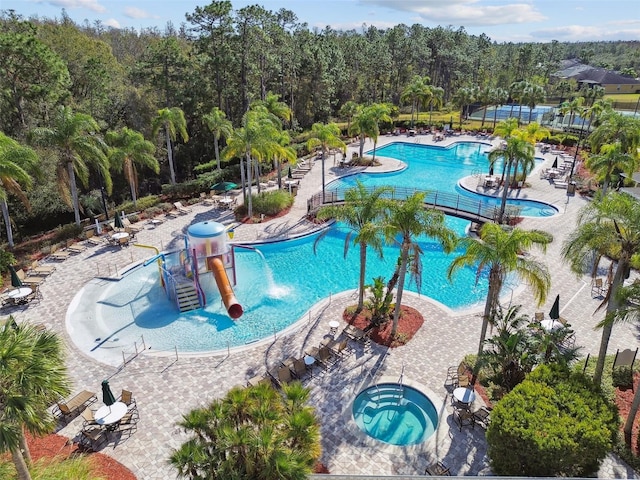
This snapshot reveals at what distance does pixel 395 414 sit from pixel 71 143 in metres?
24.7

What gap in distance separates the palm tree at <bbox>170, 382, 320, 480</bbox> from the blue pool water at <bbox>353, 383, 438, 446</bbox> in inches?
230

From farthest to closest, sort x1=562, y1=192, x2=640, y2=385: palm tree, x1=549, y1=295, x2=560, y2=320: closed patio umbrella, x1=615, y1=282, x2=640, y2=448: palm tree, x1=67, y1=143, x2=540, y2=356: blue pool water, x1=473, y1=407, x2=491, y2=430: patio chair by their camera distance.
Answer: x1=67, y1=143, x2=540, y2=356: blue pool water < x1=549, y1=295, x2=560, y2=320: closed patio umbrella < x1=473, y1=407, x2=491, y2=430: patio chair < x1=562, y1=192, x2=640, y2=385: palm tree < x1=615, y1=282, x2=640, y2=448: palm tree

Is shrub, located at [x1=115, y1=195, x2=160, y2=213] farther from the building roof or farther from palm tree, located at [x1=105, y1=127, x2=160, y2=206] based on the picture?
the building roof

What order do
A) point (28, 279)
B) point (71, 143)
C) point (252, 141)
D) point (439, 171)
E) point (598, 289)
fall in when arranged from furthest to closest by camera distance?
point (439, 171), point (252, 141), point (71, 143), point (28, 279), point (598, 289)

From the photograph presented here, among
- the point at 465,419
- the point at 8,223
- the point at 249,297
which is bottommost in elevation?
the point at 249,297

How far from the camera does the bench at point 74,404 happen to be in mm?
14758

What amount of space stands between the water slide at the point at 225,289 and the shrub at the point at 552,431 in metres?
12.1

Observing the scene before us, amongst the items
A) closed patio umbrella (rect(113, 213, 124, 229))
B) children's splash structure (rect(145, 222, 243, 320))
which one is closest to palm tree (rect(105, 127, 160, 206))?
closed patio umbrella (rect(113, 213, 124, 229))

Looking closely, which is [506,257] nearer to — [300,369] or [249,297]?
[300,369]

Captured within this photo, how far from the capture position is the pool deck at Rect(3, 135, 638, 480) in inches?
528

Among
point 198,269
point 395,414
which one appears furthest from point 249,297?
point 395,414

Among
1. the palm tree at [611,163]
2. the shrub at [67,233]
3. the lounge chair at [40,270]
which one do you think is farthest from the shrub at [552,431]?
the shrub at [67,233]

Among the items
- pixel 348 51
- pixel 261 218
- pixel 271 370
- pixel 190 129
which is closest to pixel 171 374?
pixel 271 370

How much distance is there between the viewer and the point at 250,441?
29.0ft
